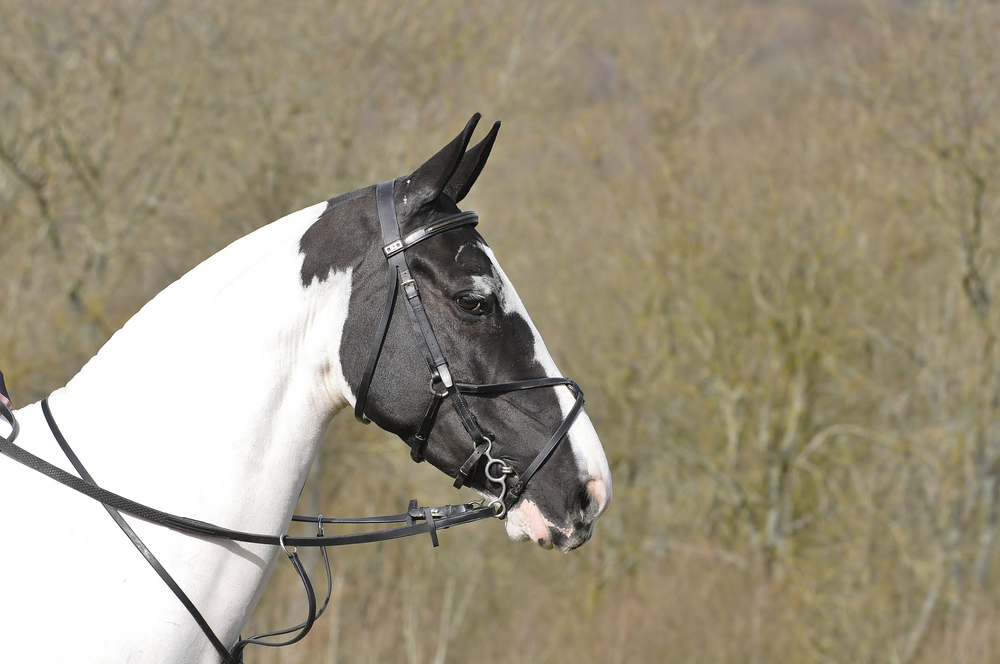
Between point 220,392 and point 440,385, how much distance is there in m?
0.57

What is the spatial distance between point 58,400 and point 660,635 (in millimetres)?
12018

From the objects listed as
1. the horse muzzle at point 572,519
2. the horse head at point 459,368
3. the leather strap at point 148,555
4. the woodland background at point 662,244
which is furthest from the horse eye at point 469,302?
the woodland background at point 662,244

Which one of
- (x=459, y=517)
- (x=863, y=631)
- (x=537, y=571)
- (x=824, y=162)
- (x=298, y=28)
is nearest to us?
(x=459, y=517)

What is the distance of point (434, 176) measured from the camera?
240 cm

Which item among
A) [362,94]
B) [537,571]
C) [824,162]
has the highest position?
[362,94]

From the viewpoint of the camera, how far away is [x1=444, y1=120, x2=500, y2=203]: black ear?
2496 mm

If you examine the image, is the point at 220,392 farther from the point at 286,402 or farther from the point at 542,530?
the point at 542,530

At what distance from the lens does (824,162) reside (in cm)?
1659

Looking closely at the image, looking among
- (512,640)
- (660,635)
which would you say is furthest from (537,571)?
(660,635)

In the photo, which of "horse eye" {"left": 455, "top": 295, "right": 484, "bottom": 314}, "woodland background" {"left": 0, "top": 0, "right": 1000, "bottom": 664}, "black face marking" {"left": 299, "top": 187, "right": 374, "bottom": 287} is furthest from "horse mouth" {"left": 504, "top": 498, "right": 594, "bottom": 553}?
"woodland background" {"left": 0, "top": 0, "right": 1000, "bottom": 664}

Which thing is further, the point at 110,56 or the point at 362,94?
the point at 362,94

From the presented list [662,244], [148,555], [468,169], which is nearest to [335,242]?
[468,169]

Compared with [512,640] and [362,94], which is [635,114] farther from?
[512,640]

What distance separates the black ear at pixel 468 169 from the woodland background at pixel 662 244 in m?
10.7
